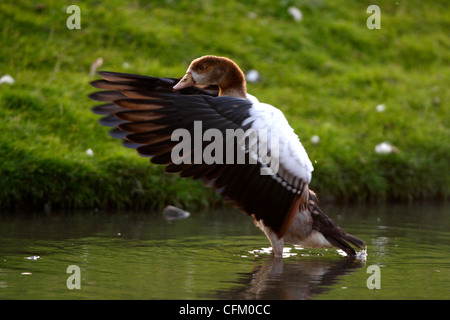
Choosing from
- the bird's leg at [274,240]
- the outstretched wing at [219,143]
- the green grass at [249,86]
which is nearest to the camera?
the outstretched wing at [219,143]

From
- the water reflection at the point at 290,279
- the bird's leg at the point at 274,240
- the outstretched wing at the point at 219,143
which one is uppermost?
the outstretched wing at the point at 219,143

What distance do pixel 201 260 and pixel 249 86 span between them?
16.7 ft

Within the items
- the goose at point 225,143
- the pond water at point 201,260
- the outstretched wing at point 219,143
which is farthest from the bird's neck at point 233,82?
the pond water at point 201,260

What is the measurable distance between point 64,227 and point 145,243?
1.01 metres

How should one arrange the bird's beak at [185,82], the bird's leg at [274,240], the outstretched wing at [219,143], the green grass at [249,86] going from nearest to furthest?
1. the outstretched wing at [219,143]
2. the bird's leg at [274,240]
3. the bird's beak at [185,82]
4. the green grass at [249,86]

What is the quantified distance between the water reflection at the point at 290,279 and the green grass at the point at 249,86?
7.22 ft

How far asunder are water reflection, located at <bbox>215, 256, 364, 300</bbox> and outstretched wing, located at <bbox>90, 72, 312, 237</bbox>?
49cm

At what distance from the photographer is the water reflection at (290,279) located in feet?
14.2

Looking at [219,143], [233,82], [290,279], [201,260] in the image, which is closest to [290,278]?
[290,279]

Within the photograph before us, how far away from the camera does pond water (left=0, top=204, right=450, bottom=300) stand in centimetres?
439

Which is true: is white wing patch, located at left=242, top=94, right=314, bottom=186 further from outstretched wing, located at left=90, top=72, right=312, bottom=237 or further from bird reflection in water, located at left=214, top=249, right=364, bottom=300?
bird reflection in water, located at left=214, top=249, right=364, bottom=300

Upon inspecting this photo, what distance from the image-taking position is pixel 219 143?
Answer: 4.93 m

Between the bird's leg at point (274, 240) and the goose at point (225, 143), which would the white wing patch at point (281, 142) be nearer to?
the goose at point (225, 143)

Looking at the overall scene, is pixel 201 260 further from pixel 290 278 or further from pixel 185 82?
pixel 185 82
